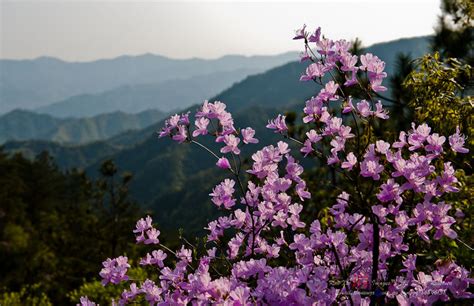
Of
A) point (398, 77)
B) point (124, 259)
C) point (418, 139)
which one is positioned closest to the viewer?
point (418, 139)

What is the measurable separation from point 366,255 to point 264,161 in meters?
1.05

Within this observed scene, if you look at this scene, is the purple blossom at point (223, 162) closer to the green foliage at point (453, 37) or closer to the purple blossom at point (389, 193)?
the purple blossom at point (389, 193)

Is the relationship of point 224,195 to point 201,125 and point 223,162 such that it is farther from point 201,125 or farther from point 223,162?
point 201,125

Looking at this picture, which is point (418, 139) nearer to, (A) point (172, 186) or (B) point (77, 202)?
(B) point (77, 202)

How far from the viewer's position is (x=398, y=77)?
482 inches

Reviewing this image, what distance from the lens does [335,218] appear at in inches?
138

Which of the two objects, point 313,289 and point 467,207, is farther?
point 467,207

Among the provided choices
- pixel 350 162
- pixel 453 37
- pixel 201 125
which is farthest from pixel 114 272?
pixel 453 37

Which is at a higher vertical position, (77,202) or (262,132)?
(77,202)

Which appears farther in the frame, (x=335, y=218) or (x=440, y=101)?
(x=440, y=101)

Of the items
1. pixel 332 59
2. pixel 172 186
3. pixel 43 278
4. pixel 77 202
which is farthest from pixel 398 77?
pixel 172 186

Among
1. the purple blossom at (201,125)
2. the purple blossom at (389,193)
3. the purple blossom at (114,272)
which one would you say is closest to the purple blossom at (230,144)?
the purple blossom at (201,125)

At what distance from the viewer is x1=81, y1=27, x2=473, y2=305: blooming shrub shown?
2734 millimetres

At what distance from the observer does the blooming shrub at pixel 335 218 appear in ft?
8.97
